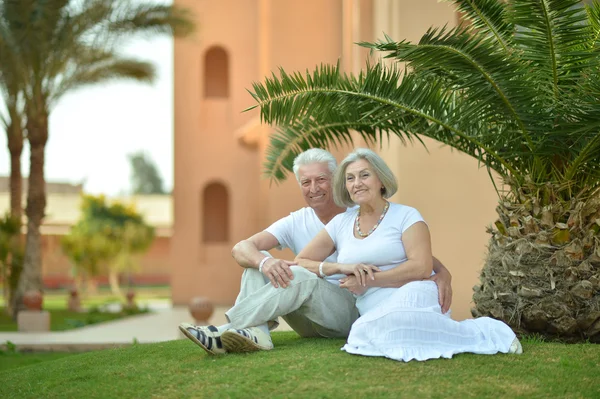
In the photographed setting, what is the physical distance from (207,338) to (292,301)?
2.03 feet

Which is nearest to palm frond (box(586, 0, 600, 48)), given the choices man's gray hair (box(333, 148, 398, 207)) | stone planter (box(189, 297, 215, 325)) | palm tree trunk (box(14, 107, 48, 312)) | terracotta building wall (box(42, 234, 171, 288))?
man's gray hair (box(333, 148, 398, 207))

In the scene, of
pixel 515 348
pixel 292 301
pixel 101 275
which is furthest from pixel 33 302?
pixel 101 275

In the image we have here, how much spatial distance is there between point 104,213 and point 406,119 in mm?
24031

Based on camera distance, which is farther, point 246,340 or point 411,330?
point 246,340

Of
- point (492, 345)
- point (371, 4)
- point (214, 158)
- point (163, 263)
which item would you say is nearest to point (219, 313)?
point (214, 158)

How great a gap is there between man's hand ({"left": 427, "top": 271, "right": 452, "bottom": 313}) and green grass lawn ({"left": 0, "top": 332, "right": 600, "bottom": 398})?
1.37 ft

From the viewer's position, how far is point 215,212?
22.8m

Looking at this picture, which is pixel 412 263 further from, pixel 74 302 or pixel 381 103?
pixel 74 302

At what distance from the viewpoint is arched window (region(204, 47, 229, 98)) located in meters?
22.8

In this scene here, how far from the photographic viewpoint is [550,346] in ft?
19.2

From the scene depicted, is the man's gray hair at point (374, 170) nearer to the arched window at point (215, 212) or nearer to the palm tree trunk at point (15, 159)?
the palm tree trunk at point (15, 159)

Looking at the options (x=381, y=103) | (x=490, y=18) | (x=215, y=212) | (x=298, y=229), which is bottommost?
(x=298, y=229)

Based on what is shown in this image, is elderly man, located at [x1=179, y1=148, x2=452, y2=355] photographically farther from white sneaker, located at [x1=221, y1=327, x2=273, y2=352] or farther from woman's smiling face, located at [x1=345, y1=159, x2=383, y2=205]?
woman's smiling face, located at [x1=345, y1=159, x2=383, y2=205]

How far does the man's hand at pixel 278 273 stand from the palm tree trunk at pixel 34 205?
39.7 feet
